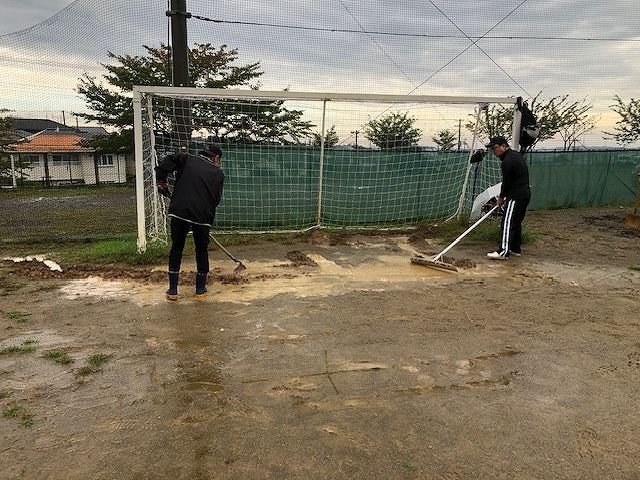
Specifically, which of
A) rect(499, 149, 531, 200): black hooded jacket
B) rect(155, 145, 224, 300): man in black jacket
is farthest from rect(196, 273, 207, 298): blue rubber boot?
rect(499, 149, 531, 200): black hooded jacket

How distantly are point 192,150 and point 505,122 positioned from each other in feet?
34.3

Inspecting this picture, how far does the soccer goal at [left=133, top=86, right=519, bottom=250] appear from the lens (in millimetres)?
7820

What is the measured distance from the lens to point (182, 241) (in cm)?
508

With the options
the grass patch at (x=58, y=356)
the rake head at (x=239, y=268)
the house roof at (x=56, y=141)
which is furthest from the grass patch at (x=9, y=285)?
the house roof at (x=56, y=141)

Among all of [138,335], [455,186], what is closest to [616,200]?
[455,186]

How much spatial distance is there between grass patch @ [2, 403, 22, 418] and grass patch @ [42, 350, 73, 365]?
2.01ft

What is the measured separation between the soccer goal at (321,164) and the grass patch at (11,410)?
4.47 m

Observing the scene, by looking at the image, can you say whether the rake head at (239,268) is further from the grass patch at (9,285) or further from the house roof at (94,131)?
the house roof at (94,131)

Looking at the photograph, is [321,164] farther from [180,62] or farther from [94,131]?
[94,131]

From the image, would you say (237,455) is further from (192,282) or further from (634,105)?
(634,105)

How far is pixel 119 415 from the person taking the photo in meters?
2.87

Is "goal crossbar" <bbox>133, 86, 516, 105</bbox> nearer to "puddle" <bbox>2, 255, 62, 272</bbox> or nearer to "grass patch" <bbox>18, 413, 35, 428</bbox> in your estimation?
"puddle" <bbox>2, 255, 62, 272</bbox>

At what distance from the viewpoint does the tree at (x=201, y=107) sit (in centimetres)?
909

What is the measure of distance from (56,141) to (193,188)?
20.9 metres
